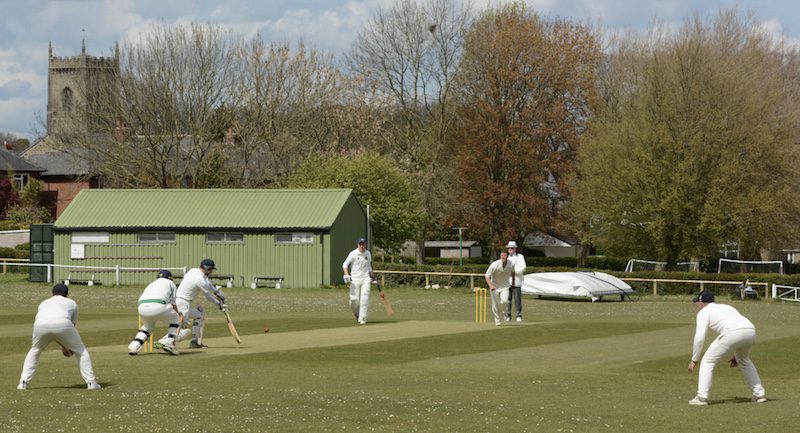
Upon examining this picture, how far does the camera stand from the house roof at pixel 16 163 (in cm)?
9538

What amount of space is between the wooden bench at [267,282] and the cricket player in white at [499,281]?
23.9 meters

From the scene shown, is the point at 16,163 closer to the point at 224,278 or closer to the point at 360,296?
the point at 224,278

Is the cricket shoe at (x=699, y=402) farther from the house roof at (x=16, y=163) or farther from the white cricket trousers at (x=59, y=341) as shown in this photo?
the house roof at (x=16, y=163)


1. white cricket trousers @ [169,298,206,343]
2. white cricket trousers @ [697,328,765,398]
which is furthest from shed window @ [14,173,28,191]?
white cricket trousers @ [697,328,765,398]

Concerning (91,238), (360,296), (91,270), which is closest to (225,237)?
(91,270)

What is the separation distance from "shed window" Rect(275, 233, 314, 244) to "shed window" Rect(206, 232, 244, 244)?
1.68 m

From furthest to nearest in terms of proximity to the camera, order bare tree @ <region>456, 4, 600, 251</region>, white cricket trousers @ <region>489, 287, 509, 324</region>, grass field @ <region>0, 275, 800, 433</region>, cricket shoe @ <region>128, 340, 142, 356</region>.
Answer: bare tree @ <region>456, 4, 600, 251</region> → white cricket trousers @ <region>489, 287, 509, 324</region> → cricket shoe @ <region>128, 340, 142, 356</region> → grass field @ <region>0, 275, 800, 433</region>

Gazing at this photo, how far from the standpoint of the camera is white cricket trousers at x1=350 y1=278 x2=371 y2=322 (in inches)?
1157

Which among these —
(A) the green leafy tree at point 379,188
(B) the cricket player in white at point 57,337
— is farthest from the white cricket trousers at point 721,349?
(A) the green leafy tree at point 379,188

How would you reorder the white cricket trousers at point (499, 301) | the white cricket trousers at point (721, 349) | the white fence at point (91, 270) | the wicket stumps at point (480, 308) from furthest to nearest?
the white fence at point (91, 270) → the wicket stumps at point (480, 308) → the white cricket trousers at point (499, 301) → the white cricket trousers at point (721, 349)

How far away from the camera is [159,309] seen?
20.3 metres

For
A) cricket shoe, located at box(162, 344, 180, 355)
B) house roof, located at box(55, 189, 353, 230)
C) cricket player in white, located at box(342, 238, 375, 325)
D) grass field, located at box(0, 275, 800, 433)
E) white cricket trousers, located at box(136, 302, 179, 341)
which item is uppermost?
house roof, located at box(55, 189, 353, 230)

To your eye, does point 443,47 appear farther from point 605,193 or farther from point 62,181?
point 62,181

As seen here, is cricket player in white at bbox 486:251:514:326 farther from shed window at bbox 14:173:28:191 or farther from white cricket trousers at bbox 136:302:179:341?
shed window at bbox 14:173:28:191
